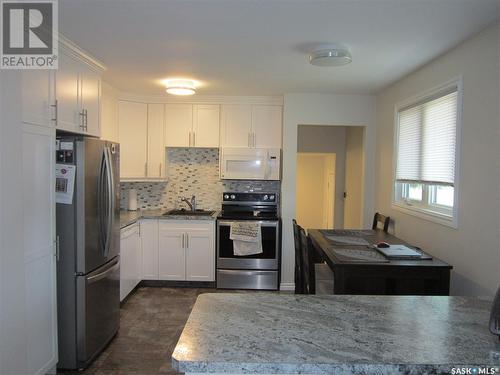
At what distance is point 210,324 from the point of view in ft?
4.11

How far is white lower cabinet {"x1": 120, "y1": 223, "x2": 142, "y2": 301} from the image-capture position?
3639mm

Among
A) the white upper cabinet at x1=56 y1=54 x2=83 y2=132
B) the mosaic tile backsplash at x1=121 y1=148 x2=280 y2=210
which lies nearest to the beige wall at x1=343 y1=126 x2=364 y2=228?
the mosaic tile backsplash at x1=121 y1=148 x2=280 y2=210

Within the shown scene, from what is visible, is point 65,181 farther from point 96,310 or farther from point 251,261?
point 251,261

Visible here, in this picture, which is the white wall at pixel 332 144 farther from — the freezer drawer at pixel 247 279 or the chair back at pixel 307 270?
the chair back at pixel 307 270

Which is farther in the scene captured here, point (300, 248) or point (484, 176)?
point (300, 248)

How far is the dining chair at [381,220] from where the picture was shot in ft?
12.1

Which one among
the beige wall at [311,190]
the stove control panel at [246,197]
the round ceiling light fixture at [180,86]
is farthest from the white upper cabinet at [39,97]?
the beige wall at [311,190]

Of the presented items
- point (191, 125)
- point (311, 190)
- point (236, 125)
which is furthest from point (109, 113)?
point (311, 190)

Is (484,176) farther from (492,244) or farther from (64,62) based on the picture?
(64,62)

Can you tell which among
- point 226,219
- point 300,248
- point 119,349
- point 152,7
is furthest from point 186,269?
point 152,7

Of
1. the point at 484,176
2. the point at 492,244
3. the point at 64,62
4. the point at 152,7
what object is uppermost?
the point at 152,7

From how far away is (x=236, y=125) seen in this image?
14.8 feet

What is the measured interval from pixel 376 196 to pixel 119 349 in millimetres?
3101
